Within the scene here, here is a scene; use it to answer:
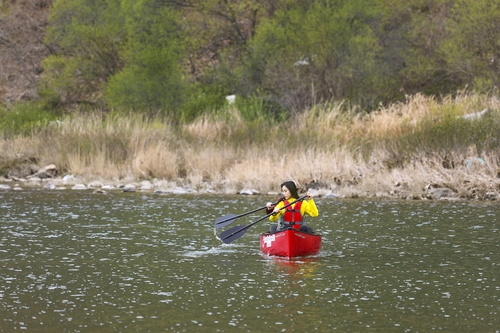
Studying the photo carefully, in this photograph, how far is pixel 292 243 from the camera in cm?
1241

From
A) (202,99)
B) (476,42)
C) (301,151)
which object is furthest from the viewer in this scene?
(202,99)

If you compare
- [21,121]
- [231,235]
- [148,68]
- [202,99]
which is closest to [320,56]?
[202,99]

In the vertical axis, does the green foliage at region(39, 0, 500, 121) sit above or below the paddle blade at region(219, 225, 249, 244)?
above

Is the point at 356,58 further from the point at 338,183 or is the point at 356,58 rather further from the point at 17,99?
the point at 17,99

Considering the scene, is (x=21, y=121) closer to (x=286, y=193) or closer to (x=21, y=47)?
(x=21, y=47)

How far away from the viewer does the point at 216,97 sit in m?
42.1

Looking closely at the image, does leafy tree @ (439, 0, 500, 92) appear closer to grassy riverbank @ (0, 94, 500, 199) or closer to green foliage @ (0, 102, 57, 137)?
grassy riverbank @ (0, 94, 500, 199)

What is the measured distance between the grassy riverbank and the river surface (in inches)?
122

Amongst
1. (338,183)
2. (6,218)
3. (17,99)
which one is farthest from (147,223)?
(17,99)

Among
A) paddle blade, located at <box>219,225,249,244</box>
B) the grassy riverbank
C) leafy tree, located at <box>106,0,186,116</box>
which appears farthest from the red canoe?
leafy tree, located at <box>106,0,186,116</box>

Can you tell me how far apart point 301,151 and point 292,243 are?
11.0 m

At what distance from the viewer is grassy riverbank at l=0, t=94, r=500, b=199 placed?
21188 millimetres

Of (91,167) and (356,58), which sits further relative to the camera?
(356,58)

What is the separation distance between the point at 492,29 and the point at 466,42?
1.20 meters
